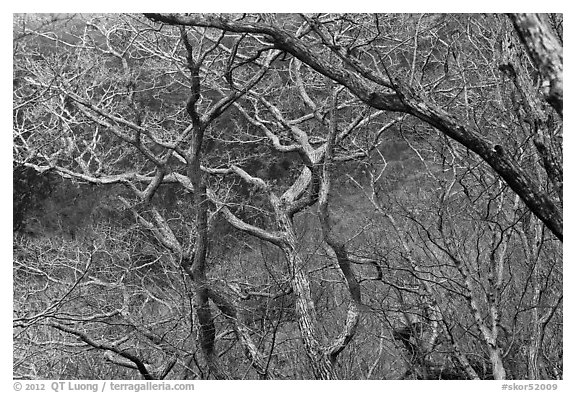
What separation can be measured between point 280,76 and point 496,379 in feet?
20.8

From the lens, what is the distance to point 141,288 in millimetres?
8547

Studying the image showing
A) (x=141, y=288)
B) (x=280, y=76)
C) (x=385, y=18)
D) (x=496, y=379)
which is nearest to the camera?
(x=496, y=379)

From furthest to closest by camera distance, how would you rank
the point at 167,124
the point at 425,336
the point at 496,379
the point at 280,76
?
the point at 167,124 < the point at 280,76 < the point at 425,336 < the point at 496,379

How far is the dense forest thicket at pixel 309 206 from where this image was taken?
13.2 feet

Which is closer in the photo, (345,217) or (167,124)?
(345,217)

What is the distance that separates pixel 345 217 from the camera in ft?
32.1

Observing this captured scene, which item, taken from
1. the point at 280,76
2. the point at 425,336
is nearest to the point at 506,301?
the point at 425,336

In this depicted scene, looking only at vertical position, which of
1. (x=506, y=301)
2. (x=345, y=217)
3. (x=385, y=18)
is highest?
(x=385, y=18)

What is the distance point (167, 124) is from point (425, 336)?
617 cm

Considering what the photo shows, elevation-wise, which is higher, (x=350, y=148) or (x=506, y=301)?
(x=350, y=148)

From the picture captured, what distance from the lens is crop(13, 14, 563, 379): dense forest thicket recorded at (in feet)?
13.2

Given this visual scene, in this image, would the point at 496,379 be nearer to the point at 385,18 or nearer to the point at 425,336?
the point at 425,336

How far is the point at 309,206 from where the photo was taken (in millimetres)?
8602
